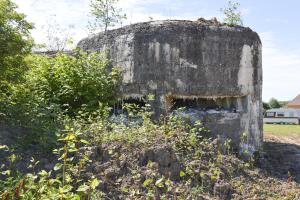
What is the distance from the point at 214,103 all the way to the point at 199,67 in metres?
0.86

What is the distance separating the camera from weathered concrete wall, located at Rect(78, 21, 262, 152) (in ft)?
25.1

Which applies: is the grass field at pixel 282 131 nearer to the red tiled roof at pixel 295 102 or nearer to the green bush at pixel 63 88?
the green bush at pixel 63 88

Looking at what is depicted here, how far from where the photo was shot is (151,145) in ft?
18.9

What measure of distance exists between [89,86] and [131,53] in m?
1.03

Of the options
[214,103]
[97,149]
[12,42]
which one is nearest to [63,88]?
[12,42]

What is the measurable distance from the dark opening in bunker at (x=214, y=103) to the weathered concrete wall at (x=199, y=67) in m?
0.02

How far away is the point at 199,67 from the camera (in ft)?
25.2

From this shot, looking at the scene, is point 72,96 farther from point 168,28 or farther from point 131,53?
point 168,28

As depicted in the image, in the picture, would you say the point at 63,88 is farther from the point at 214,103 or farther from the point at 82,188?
the point at 82,188

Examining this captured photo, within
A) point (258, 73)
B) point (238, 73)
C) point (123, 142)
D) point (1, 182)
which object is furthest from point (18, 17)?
point (258, 73)

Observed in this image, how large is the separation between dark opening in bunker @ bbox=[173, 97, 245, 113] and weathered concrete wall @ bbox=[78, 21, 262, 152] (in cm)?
2

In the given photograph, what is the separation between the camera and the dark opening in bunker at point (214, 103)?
7.91 m

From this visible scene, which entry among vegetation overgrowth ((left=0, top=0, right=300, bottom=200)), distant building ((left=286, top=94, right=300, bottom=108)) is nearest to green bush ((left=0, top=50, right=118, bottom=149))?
vegetation overgrowth ((left=0, top=0, right=300, bottom=200))

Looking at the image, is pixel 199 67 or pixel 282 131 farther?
pixel 282 131
